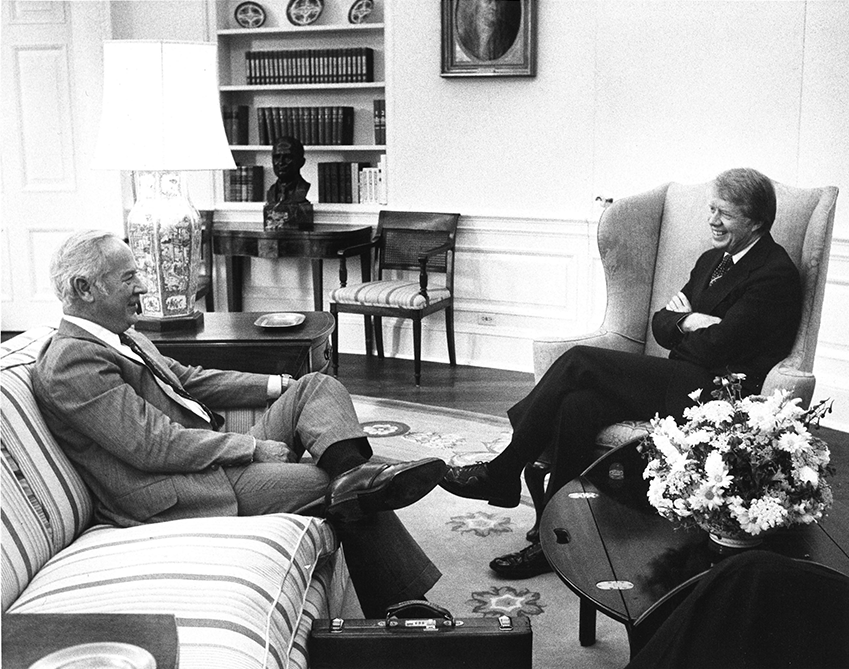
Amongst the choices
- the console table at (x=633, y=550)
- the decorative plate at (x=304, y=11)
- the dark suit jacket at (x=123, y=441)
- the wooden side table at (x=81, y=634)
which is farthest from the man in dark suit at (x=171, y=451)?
the decorative plate at (x=304, y=11)

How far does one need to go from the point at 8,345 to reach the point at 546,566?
1642 millimetres

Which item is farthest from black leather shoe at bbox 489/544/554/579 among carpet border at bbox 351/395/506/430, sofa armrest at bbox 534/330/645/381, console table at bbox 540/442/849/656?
carpet border at bbox 351/395/506/430

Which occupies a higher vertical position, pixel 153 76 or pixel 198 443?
pixel 153 76

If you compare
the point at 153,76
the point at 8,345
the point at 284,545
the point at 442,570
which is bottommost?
the point at 442,570

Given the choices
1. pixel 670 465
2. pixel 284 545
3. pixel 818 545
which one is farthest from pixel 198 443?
pixel 818 545

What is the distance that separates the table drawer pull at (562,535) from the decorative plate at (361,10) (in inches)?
173

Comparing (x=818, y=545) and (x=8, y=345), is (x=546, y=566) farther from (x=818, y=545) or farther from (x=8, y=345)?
(x=8, y=345)

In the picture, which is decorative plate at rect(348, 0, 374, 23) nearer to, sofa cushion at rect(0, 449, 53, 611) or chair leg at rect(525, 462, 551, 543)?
chair leg at rect(525, 462, 551, 543)

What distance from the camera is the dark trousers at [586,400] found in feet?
10.2

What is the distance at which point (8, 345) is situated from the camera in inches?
95.7

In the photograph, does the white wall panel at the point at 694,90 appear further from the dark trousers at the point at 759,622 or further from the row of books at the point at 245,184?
the dark trousers at the point at 759,622

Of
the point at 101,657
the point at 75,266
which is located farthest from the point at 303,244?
the point at 101,657

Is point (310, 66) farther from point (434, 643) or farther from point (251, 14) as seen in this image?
point (434, 643)

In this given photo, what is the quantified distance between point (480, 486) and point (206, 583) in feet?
4.21
